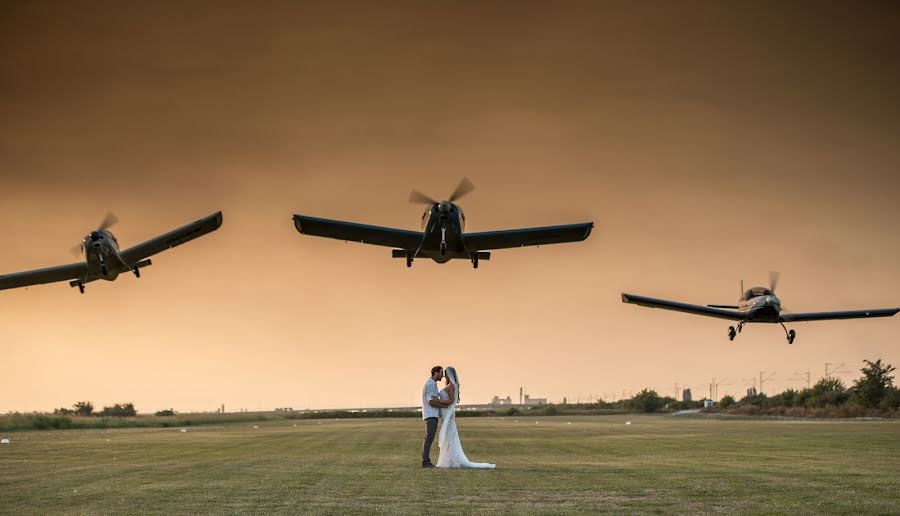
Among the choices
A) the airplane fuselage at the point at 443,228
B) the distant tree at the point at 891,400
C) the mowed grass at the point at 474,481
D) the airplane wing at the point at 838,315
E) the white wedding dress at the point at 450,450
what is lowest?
the mowed grass at the point at 474,481

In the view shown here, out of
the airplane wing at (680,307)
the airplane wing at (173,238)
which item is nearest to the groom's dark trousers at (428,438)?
the airplane wing at (173,238)

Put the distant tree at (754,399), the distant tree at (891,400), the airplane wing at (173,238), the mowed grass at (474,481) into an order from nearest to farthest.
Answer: the mowed grass at (474,481), the airplane wing at (173,238), the distant tree at (891,400), the distant tree at (754,399)

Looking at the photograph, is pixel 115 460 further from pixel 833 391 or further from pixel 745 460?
pixel 833 391

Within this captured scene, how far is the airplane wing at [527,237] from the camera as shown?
39312mm

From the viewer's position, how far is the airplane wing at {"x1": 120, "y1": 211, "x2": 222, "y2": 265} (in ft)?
138

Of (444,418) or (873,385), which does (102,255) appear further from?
(873,385)

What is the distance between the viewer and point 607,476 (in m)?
20.8

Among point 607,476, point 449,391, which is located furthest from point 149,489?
point 607,476

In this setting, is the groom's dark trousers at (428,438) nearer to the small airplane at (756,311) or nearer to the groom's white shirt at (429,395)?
the groom's white shirt at (429,395)

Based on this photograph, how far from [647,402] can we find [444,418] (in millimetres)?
112510

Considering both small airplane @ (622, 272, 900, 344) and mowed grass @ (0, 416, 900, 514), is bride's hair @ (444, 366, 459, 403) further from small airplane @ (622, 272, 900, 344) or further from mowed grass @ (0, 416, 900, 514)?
small airplane @ (622, 272, 900, 344)

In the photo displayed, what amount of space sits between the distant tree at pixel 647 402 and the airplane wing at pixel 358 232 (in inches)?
3876

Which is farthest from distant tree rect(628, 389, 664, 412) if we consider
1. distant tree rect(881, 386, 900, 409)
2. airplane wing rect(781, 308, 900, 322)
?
airplane wing rect(781, 308, 900, 322)

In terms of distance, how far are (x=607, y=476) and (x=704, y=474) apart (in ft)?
7.86
